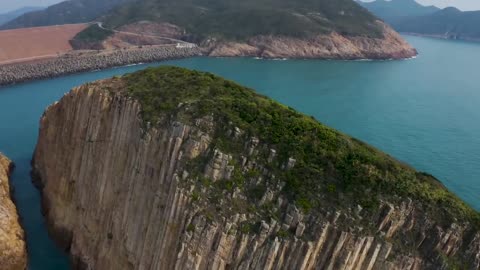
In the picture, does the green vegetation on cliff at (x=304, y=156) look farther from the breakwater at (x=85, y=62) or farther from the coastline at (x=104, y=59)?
the coastline at (x=104, y=59)

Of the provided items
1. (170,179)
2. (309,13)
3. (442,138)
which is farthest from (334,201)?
(309,13)

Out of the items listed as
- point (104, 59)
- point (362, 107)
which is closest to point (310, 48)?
point (362, 107)

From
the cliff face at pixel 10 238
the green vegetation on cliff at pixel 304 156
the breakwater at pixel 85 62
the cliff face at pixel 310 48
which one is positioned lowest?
the cliff face at pixel 10 238

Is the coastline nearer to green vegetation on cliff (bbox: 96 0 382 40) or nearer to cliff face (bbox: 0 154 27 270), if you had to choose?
green vegetation on cliff (bbox: 96 0 382 40)

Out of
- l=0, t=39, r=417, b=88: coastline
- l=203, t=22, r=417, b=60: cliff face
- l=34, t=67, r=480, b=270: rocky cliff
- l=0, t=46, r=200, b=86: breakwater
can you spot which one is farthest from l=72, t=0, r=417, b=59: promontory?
l=34, t=67, r=480, b=270: rocky cliff

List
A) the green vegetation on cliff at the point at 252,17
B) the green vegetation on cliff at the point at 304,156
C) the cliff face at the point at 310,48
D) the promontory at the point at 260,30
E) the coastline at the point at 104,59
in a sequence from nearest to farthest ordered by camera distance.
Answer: the green vegetation on cliff at the point at 304,156 < the coastline at the point at 104,59 < the cliff face at the point at 310,48 < the promontory at the point at 260,30 < the green vegetation on cliff at the point at 252,17

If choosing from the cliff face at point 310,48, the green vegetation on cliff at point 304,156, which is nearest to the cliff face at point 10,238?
the green vegetation on cliff at point 304,156

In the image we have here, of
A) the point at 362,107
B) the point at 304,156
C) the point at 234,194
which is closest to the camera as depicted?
the point at 234,194

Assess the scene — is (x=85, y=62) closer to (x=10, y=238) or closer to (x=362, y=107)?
(x=362, y=107)
